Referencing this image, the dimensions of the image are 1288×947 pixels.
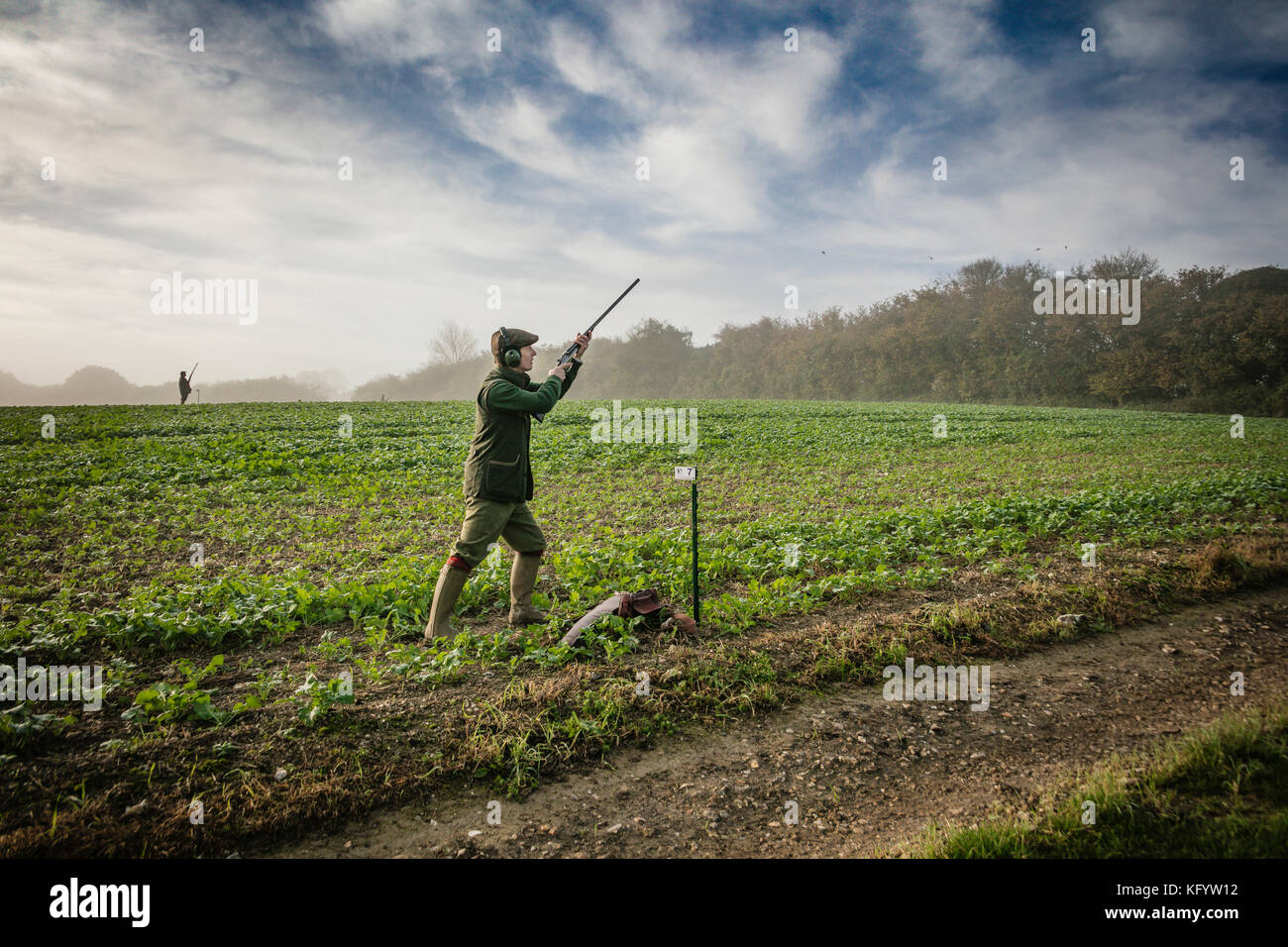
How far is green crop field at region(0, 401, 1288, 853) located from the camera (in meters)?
3.58

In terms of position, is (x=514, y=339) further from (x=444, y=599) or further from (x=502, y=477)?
(x=444, y=599)

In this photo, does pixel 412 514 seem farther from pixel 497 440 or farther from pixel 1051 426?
pixel 1051 426

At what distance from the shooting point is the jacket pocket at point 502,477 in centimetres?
530

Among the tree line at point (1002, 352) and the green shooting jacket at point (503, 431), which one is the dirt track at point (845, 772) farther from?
the tree line at point (1002, 352)

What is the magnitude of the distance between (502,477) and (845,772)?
354cm

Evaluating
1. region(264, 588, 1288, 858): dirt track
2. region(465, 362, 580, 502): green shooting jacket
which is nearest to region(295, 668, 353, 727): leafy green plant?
region(264, 588, 1288, 858): dirt track

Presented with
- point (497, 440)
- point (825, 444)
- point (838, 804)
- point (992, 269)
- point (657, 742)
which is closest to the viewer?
point (838, 804)

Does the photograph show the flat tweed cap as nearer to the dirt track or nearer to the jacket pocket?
the jacket pocket

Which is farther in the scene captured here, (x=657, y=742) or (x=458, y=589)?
(x=458, y=589)

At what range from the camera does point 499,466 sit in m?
5.32

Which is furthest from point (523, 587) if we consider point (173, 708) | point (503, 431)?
point (173, 708)

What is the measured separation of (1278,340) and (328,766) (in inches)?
2731

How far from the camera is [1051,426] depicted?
27.7 metres
